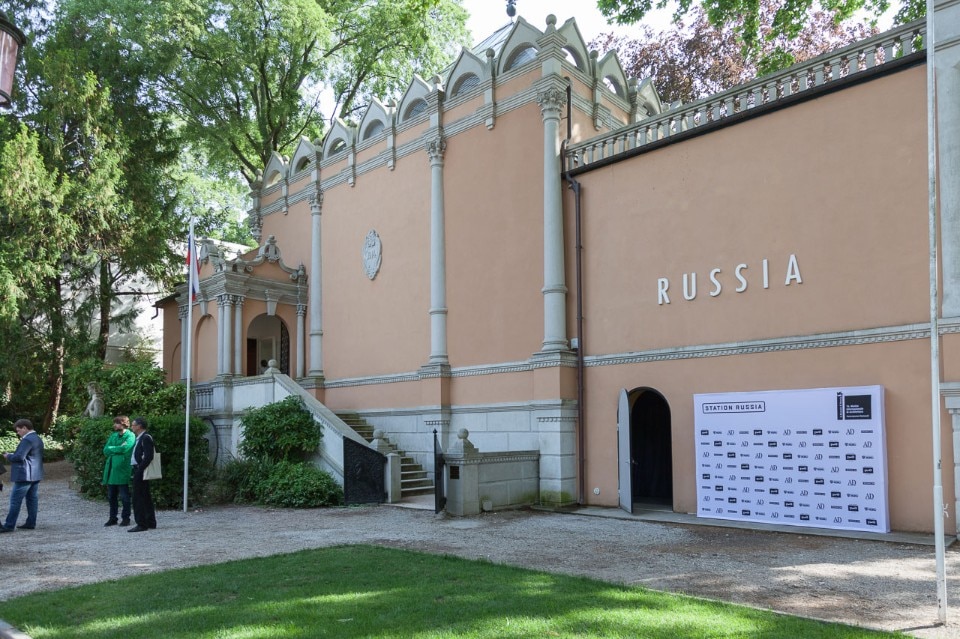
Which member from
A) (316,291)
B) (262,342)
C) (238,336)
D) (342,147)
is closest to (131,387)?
(238,336)

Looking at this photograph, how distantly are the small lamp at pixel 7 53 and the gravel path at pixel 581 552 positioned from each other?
5017 mm

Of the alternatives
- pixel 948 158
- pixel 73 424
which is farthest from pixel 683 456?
pixel 73 424

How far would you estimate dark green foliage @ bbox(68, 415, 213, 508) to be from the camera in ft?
48.9

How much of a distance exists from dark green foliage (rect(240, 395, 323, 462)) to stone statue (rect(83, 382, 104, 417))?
4581 mm

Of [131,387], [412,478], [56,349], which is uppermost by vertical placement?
[56,349]

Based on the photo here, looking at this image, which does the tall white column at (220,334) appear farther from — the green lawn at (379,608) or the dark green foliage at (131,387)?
the green lawn at (379,608)

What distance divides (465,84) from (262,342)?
36.2 ft

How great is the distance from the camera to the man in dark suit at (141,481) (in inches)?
455

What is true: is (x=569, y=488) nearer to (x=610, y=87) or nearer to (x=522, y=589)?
(x=522, y=589)

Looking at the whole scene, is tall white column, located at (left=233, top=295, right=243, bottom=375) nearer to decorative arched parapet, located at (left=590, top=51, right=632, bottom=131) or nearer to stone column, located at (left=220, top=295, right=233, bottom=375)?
stone column, located at (left=220, top=295, right=233, bottom=375)

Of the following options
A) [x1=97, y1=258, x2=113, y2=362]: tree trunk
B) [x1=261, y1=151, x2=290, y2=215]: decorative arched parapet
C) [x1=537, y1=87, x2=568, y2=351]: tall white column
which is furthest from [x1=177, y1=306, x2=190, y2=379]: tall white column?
[x1=537, y1=87, x2=568, y2=351]: tall white column

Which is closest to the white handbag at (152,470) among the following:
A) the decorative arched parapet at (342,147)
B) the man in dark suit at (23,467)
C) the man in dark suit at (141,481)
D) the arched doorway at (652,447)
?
the man in dark suit at (141,481)

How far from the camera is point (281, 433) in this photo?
16234mm

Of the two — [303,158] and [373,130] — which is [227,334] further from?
[373,130]
